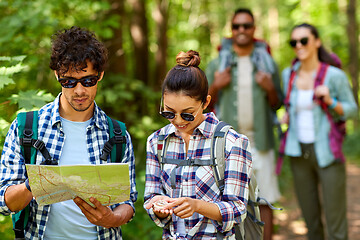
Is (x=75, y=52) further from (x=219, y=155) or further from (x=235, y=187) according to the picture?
(x=235, y=187)

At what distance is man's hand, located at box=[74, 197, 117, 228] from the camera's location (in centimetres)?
225

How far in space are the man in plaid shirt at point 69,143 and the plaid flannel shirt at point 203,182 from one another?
0.26 meters

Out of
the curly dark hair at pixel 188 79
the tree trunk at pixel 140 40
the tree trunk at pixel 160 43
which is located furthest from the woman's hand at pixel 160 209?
the tree trunk at pixel 160 43

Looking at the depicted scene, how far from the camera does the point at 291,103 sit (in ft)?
15.5

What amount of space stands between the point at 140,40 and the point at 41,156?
21.6ft

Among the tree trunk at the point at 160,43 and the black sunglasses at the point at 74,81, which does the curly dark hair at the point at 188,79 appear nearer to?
the black sunglasses at the point at 74,81

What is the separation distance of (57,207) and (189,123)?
95 centimetres

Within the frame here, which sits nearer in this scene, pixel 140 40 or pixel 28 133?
pixel 28 133

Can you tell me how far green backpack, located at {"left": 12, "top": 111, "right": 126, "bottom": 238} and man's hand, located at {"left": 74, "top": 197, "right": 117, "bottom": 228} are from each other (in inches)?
12.8

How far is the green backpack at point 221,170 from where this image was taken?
2.41 meters

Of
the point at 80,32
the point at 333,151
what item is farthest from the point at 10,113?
the point at 333,151

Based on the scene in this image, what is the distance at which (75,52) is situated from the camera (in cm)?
244

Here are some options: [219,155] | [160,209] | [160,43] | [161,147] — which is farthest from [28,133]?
[160,43]

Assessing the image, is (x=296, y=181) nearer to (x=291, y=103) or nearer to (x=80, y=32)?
(x=291, y=103)
